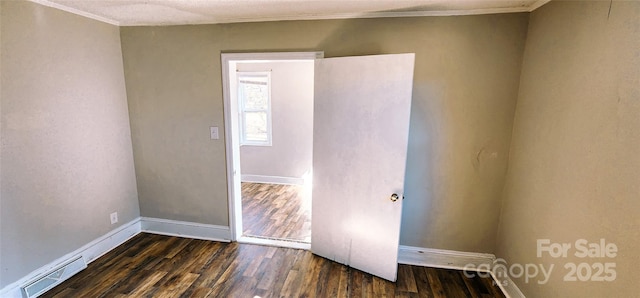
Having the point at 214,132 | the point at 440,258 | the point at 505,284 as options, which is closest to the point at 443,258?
the point at 440,258

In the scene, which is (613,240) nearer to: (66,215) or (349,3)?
(349,3)

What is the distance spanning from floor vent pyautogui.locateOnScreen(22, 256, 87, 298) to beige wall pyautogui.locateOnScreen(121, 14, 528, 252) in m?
0.88

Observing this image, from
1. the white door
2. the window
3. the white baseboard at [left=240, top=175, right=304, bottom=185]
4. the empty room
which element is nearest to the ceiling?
the empty room

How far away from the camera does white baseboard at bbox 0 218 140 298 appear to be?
2.02m

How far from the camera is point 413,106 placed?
2.38 m

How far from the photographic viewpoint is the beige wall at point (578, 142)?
130cm

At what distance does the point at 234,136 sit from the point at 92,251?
1710 millimetres

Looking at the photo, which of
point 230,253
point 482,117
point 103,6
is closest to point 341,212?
point 230,253

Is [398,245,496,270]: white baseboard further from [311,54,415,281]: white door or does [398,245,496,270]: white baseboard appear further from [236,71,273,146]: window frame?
[236,71,273,146]: window frame

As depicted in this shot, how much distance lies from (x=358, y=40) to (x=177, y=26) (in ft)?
5.81

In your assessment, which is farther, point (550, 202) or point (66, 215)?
point (66, 215)

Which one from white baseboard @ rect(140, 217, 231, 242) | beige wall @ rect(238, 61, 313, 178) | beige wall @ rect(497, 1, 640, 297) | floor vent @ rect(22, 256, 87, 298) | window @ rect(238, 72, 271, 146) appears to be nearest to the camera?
beige wall @ rect(497, 1, 640, 297)

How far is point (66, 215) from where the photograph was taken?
237cm

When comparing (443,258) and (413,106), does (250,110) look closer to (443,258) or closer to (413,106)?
(413,106)
